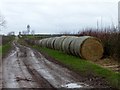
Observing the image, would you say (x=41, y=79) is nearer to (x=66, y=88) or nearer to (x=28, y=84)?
(x=28, y=84)

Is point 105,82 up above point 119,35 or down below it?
below

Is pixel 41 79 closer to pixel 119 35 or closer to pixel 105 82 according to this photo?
pixel 105 82

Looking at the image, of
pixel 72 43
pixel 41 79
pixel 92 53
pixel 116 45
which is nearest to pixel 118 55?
Result: pixel 116 45

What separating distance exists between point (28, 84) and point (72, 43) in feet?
45.0

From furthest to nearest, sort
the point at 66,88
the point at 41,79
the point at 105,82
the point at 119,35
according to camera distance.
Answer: the point at 119,35
the point at 41,79
the point at 105,82
the point at 66,88

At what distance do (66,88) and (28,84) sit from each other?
5.97 ft

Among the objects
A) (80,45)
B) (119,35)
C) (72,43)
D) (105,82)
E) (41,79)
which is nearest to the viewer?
(105,82)

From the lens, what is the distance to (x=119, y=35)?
2052cm

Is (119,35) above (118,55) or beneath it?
above

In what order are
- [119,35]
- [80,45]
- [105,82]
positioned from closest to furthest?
[105,82], [119,35], [80,45]

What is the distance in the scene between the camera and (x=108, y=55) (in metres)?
24.0

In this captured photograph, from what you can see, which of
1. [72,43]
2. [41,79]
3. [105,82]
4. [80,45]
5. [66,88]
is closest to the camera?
[66,88]

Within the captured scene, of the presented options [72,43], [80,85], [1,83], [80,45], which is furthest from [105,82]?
[72,43]

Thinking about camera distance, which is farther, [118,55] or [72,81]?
[118,55]
